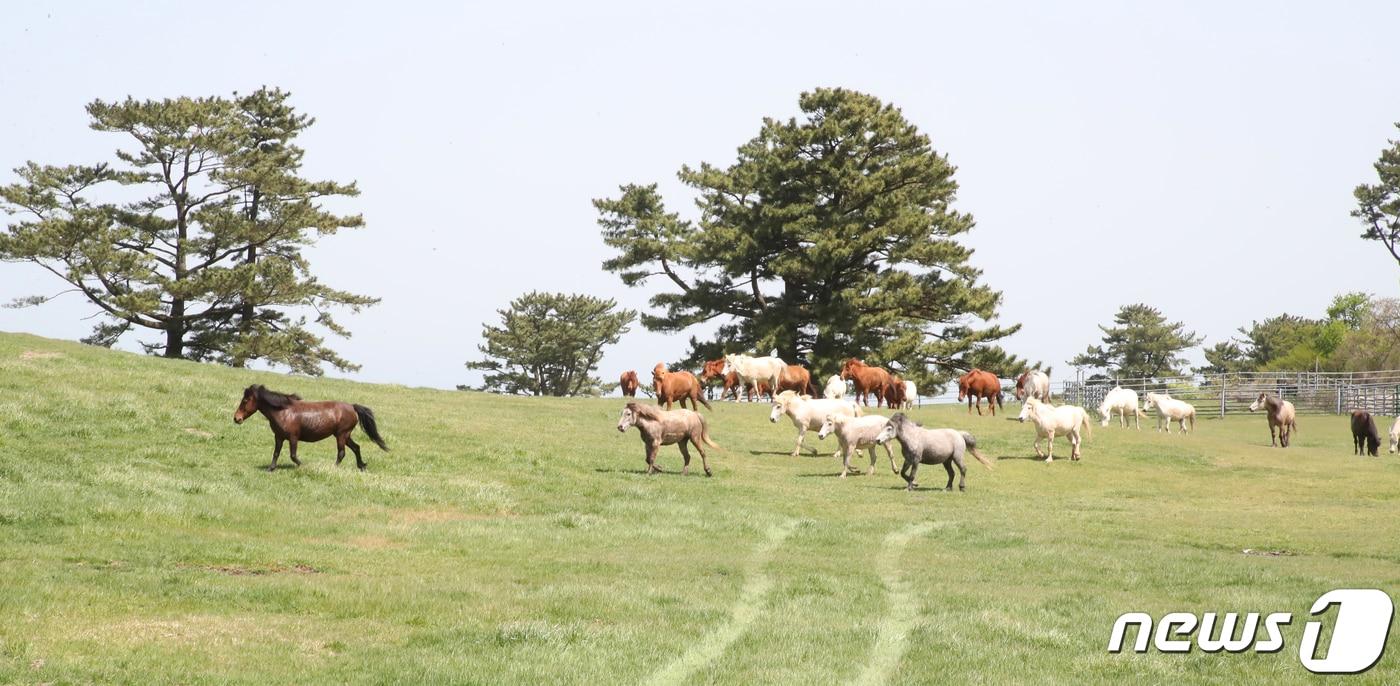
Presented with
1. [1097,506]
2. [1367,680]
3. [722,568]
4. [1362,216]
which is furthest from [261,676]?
[1362,216]

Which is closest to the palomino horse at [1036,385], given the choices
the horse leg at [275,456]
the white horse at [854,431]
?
the white horse at [854,431]

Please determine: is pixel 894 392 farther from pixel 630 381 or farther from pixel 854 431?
pixel 854 431

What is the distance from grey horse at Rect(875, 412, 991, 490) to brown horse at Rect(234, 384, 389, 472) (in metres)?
10.7

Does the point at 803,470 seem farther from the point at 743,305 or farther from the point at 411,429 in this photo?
the point at 743,305

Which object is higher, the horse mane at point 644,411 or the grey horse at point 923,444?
the horse mane at point 644,411

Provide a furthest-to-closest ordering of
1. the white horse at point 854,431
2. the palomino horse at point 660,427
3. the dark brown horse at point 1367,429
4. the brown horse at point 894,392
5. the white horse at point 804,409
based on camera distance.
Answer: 1. the brown horse at point 894,392
2. the dark brown horse at point 1367,429
3. the white horse at point 804,409
4. the white horse at point 854,431
5. the palomino horse at point 660,427

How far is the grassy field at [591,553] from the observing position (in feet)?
38.7

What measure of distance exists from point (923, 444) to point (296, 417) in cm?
1241

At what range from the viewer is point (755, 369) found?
4712 cm

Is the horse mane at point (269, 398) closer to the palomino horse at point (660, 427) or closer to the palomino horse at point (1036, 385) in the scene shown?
the palomino horse at point (660, 427)

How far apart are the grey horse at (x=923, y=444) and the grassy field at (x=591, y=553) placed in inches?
36.2

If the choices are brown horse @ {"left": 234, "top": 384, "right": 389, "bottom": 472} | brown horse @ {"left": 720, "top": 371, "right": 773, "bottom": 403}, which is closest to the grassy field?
brown horse @ {"left": 234, "top": 384, "right": 389, "bottom": 472}

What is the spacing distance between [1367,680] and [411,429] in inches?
982

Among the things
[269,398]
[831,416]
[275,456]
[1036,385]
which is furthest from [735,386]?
[275,456]
